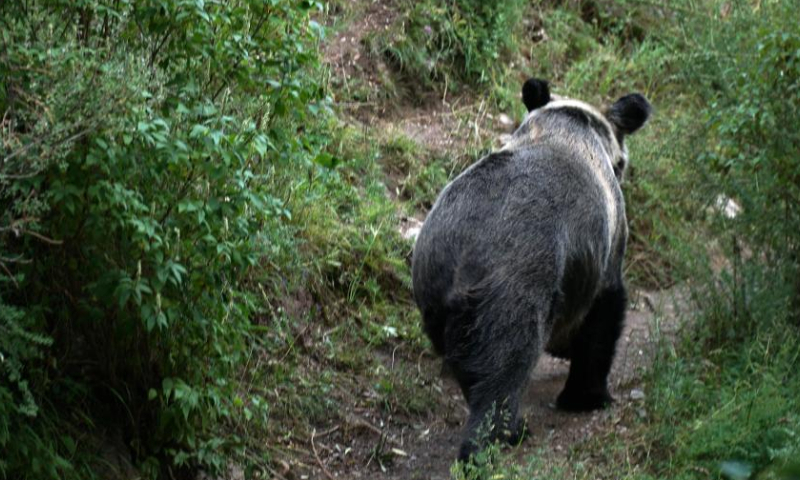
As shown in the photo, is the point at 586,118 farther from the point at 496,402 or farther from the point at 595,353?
the point at 496,402

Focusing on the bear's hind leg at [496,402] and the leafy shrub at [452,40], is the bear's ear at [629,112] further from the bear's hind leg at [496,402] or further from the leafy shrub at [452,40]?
the bear's hind leg at [496,402]

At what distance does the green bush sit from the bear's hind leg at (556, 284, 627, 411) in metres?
2.26

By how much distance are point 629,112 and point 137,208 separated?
436 centimetres

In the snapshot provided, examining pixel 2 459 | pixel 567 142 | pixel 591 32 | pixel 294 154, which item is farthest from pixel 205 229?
pixel 591 32

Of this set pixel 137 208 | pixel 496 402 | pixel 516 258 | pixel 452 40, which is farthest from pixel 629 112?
pixel 137 208

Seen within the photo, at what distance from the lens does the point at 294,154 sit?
5410mm

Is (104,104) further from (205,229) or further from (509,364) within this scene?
(509,364)

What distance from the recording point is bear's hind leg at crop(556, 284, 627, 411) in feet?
23.2

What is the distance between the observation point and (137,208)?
4.52 metres

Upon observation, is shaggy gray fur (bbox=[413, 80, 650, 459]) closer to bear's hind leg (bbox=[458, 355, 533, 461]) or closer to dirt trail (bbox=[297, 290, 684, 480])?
bear's hind leg (bbox=[458, 355, 533, 461])

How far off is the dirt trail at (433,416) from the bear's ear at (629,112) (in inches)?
50.8

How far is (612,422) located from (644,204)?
3.24m

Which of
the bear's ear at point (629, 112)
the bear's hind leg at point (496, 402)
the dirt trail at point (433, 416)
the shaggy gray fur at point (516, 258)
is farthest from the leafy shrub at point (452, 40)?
the bear's hind leg at point (496, 402)

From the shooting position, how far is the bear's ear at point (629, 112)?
25.9 ft
